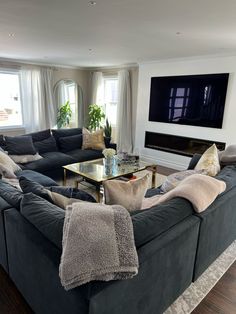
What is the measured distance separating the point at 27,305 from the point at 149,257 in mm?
1100

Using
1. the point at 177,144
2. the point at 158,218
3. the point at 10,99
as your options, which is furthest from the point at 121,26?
the point at 10,99

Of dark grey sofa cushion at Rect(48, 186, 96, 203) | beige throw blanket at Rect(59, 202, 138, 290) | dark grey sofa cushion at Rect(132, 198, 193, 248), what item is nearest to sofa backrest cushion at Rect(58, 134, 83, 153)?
dark grey sofa cushion at Rect(48, 186, 96, 203)

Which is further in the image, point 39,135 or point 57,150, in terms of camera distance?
point 57,150

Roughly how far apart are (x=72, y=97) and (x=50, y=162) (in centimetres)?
358

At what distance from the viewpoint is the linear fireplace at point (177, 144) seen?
4731mm

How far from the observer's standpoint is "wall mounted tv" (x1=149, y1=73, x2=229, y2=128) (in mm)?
4348

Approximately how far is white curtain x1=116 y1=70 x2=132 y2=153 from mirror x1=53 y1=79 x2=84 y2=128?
1.54m

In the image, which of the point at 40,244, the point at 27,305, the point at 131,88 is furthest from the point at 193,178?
the point at 131,88

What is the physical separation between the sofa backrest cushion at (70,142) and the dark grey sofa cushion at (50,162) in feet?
1.00

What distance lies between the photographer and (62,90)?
6598 millimetres

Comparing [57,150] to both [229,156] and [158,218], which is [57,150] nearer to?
[229,156]

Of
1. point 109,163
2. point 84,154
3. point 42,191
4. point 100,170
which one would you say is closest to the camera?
point 42,191

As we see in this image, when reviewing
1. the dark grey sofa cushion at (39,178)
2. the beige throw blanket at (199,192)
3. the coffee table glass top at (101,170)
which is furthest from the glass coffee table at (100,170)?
the beige throw blanket at (199,192)

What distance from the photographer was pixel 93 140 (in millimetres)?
4816
